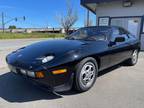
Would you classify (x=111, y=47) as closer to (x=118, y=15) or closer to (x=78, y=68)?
(x=78, y=68)

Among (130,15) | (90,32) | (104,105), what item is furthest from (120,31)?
(130,15)

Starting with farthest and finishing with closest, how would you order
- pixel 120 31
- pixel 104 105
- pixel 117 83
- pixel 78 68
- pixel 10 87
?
pixel 120 31 < pixel 117 83 < pixel 10 87 < pixel 78 68 < pixel 104 105

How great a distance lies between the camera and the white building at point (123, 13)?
988 cm

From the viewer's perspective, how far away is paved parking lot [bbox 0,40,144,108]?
3.08 metres

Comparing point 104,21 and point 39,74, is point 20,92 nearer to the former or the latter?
point 39,74

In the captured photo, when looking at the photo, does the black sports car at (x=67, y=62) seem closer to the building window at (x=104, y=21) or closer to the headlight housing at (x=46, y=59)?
the headlight housing at (x=46, y=59)

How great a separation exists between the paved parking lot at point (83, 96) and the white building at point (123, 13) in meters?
6.30

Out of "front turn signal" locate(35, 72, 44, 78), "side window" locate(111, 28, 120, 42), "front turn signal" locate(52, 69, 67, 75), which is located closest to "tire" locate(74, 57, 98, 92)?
"front turn signal" locate(52, 69, 67, 75)

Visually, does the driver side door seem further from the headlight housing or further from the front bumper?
the headlight housing

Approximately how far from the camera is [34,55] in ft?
11.2

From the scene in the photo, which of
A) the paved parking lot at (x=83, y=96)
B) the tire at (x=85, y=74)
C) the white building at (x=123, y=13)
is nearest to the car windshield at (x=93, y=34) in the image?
the tire at (x=85, y=74)

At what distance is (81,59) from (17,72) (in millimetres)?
1256

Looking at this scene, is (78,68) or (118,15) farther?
(118,15)

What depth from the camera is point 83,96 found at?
11.2 ft
